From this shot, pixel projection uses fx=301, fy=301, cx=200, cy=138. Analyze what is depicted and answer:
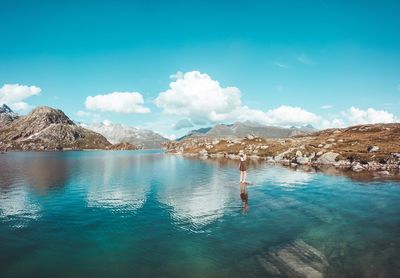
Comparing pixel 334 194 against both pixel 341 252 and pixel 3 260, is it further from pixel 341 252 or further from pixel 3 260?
pixel 3 260

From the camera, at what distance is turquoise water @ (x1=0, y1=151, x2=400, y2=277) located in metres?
20.1

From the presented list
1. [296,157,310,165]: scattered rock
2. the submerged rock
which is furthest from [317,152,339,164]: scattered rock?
the submerged rock

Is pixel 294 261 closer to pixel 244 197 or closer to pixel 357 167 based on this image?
pixel 244 197

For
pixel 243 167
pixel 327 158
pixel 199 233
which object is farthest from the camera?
pixel 327 158

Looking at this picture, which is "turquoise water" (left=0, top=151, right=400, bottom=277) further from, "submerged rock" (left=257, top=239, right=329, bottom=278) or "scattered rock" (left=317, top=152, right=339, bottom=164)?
"scattered rock" (left=317, top=152, right=339, bottom=164)

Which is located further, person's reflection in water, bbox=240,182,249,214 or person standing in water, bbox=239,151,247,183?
person standing in water, bbox=239,151,247,183

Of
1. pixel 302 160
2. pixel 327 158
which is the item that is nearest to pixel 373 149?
pixel 327 158

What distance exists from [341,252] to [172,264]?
1266 cm

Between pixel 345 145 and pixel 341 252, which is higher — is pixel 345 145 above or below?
above

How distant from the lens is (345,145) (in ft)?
393

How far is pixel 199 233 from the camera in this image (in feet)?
88.5

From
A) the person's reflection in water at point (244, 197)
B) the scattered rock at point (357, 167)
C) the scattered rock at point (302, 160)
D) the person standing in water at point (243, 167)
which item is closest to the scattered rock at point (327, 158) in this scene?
the scattered rock at point (302, 160)

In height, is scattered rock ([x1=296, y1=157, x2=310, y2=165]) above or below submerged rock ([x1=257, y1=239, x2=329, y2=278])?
above

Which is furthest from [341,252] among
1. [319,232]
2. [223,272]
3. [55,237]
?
[55,237]
